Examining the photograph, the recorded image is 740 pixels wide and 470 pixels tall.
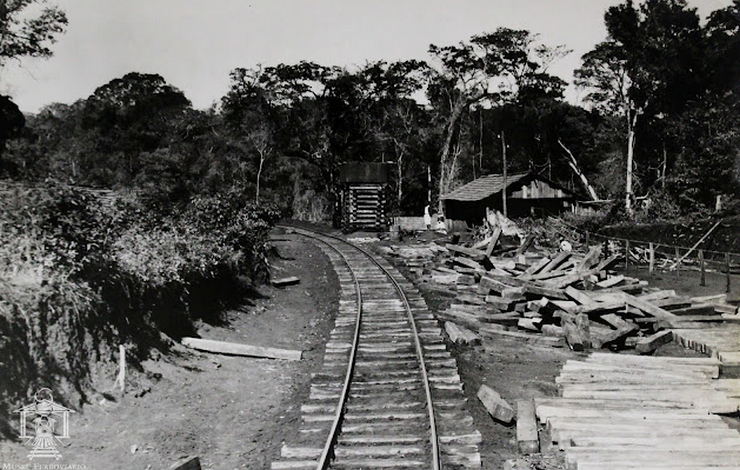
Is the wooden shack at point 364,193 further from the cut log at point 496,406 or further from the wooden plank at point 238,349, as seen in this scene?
the cut log at point 496,406

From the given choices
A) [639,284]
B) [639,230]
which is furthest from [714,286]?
[639,230]

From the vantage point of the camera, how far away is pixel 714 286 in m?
18.4

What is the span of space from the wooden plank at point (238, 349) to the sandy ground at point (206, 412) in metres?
0.12

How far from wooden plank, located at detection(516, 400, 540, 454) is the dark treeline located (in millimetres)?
26556

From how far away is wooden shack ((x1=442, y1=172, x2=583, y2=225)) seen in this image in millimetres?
36531

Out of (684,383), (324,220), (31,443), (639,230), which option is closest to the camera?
(31,443)

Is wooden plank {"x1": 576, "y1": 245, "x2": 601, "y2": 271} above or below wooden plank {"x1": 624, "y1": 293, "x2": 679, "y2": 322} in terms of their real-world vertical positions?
above

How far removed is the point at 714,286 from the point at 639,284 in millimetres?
4224

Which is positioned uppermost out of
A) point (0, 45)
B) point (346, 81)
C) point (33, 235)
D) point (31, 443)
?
point (346, 81)

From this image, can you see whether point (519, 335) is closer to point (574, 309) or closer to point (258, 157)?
point (574, 309)

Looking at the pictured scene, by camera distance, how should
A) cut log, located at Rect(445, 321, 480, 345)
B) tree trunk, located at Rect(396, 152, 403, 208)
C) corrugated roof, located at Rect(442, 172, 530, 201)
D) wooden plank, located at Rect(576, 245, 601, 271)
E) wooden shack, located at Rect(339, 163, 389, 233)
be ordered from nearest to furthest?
cut log, located at Rect(445, 321, 480, 345)
wooden plank, located at Rect(576, 245, 601, 271)
corrugated roof, located at Rect(442, 172, 530, 201)
wooden shack, located at Rect(339, 163, 389, 233)
tree trunk, located at Rect(396, 152, 403, 208)

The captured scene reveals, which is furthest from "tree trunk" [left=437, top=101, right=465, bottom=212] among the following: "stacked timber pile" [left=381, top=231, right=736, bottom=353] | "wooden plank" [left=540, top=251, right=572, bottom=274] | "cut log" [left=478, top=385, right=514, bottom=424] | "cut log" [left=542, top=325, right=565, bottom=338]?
"cut log" [left=478, top=385, right=514, bottom=424]

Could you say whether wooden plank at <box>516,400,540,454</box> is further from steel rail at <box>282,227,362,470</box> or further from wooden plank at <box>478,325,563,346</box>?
wooden plank at <box>478,325,563,346</box>

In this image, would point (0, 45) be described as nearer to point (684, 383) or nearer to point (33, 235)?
point (33, 235)
